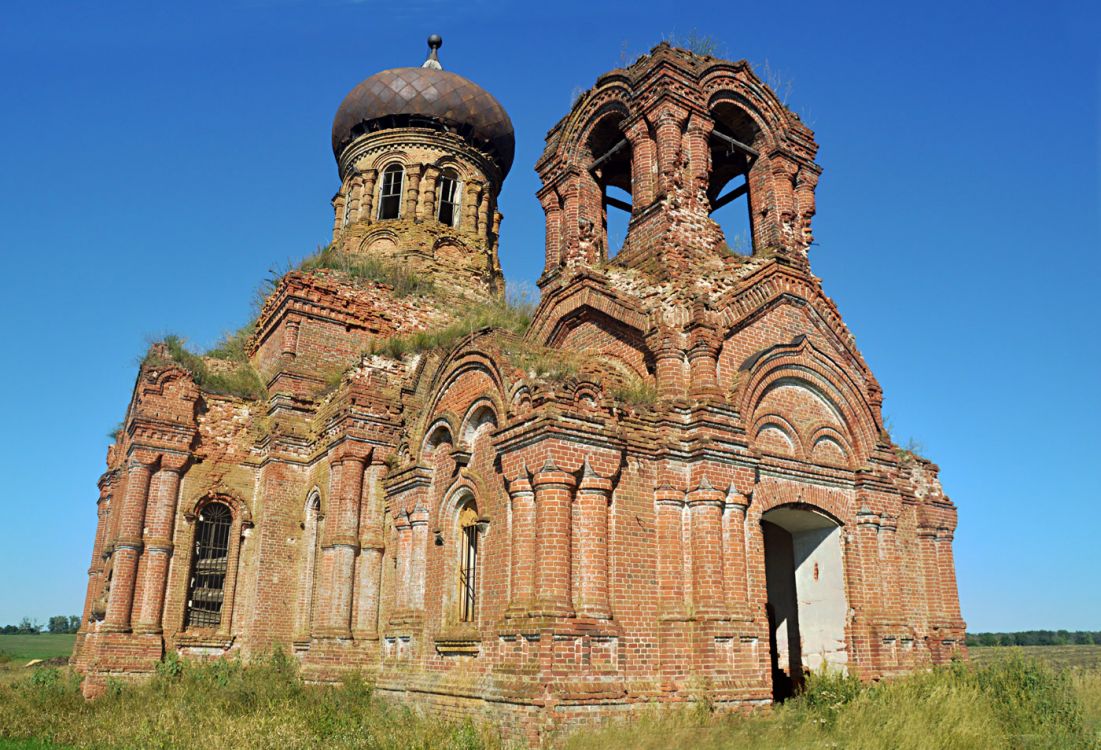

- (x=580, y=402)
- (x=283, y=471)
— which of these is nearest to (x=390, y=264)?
(x=283, y=471)

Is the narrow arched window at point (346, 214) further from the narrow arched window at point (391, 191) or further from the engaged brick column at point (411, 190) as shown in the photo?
the engaged brick column at point (411, 190)

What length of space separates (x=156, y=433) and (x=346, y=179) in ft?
34.1

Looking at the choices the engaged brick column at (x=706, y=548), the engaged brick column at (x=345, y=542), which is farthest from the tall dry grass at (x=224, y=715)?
the engaged brick column at (x=706, y=548)

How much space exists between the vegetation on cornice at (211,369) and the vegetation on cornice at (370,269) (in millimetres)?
2467

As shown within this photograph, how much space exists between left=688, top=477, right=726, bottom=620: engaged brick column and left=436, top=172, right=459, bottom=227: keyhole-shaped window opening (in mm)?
13907

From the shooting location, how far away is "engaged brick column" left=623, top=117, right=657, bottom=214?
12.5 m

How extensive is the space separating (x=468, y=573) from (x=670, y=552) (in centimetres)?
276

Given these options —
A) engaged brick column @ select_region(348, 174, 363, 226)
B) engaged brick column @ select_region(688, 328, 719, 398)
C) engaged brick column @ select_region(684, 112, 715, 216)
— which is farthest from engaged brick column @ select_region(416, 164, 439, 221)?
engaged brick column @ select_region(688, 328, 719, 398)

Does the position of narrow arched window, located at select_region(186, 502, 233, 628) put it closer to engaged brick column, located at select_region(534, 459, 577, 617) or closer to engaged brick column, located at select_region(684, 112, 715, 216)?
engaged brick column, located at select_region(534, 459, 577, 617)

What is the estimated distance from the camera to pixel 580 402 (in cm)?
950

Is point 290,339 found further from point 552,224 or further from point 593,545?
point 593,545

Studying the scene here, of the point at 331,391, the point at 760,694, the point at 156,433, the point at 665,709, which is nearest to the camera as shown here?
the point at 665,709

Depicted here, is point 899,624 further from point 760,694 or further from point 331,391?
point 331,391

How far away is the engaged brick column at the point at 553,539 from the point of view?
8.61 m
